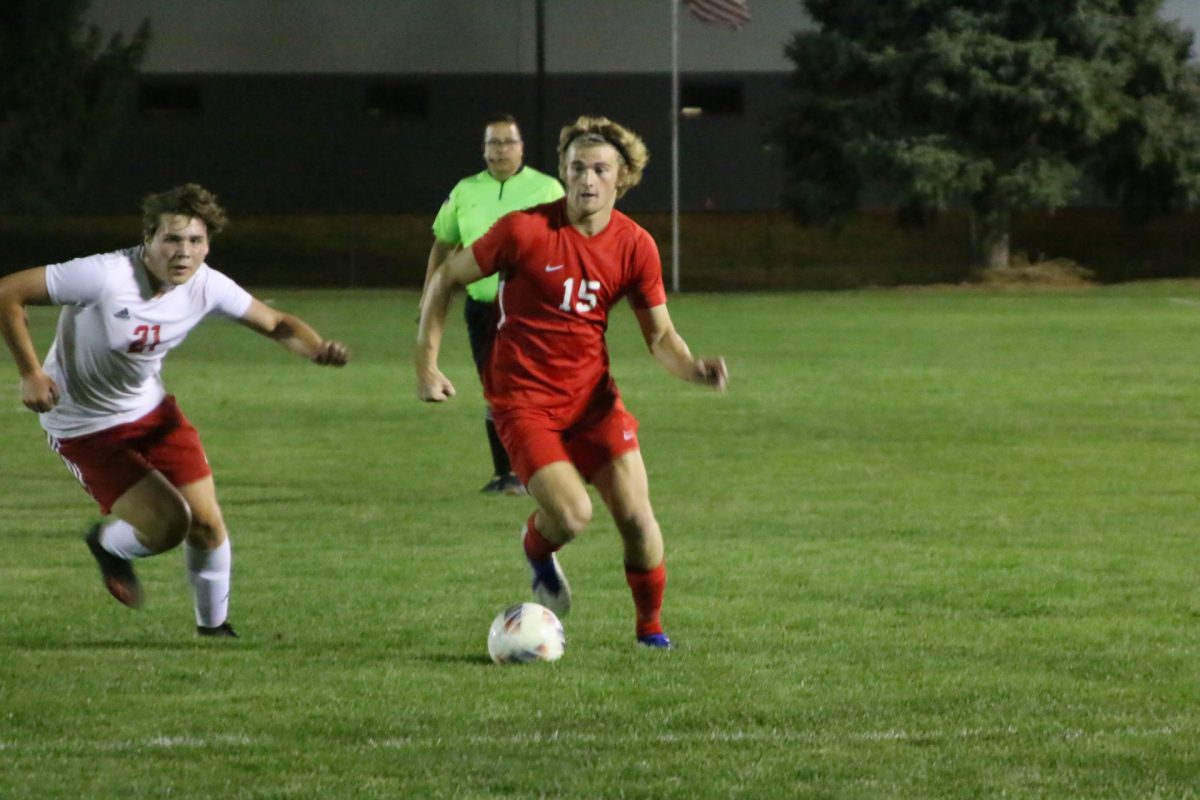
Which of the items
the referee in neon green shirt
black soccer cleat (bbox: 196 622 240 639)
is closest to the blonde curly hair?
black soccer cleat (bbox: 196 622 240 639)

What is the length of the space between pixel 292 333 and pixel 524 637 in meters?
1.41

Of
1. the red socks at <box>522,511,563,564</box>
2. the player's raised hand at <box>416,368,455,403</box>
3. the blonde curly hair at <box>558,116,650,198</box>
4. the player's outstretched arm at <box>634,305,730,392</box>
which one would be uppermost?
the blonde curly hair at <box>558,116,650,198</box>

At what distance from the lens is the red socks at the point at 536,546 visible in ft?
25.4

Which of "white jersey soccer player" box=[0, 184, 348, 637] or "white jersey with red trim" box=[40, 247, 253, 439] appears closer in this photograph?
"white jersey soccer player" box=[0, 184, 348, 637]

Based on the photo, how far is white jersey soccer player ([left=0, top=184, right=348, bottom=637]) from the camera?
23.5 feet

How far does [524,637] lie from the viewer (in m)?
7.04

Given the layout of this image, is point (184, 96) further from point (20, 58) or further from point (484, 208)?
point (484, 208)

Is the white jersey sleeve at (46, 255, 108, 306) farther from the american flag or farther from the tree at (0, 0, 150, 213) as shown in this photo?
the tree at (0, 0, 150, 213)

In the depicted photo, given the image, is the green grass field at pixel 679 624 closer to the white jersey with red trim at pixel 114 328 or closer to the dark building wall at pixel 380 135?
the white jersey with red trim at pixel 114 328

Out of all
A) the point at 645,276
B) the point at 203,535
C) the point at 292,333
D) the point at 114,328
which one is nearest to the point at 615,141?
the point at 645,276

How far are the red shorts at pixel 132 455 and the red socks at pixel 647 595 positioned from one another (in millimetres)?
1691

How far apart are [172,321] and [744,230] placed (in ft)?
162

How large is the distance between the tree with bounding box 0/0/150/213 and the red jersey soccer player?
144ft

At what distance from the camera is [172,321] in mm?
7391
